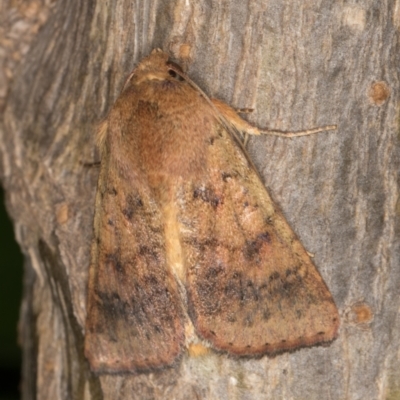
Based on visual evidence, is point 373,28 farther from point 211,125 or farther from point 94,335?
point 94,335

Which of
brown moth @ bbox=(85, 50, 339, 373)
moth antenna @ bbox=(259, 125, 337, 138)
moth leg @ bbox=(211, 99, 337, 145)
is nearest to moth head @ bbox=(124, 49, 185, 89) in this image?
brown moth @ bbox=(85, 50, 339, 373)

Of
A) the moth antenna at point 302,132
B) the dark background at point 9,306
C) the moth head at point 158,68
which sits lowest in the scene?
the dark background at point 9,306

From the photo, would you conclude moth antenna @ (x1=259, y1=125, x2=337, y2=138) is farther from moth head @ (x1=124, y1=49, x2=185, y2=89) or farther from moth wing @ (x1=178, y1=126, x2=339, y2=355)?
moth head @ (x1=124, y1=49, x2=185, y2=89)

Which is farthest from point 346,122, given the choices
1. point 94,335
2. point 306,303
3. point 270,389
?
point 94,335

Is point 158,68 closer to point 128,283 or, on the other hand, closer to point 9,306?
point 128,283

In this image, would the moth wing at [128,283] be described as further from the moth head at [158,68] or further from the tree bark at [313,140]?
the moth head at [158,68]

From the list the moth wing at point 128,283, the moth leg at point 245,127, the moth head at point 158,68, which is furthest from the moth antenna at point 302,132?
the moth wing at point 128,283
